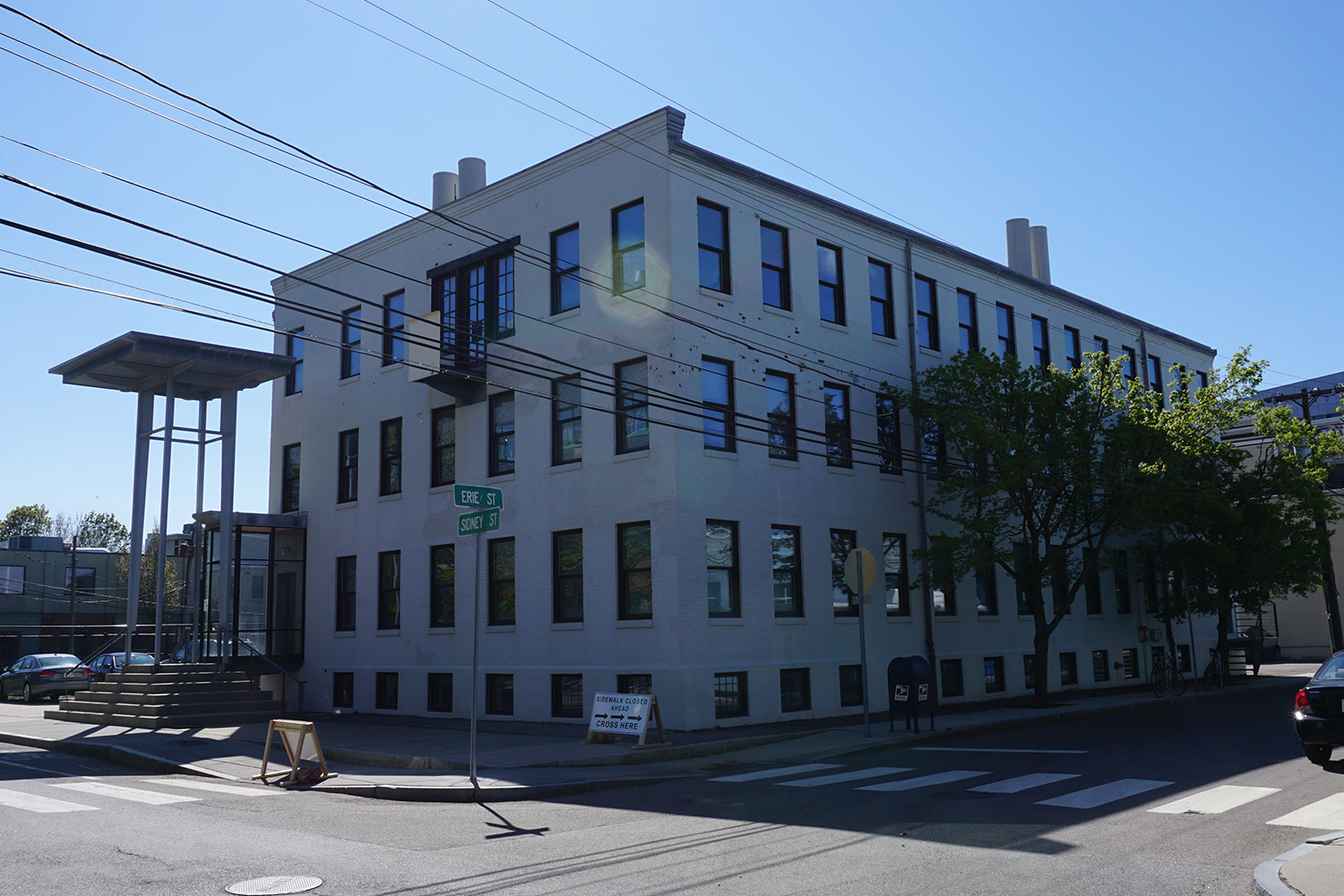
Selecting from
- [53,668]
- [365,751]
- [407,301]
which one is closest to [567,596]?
[365,751]

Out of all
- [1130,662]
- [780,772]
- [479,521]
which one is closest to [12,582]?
[1130,662]

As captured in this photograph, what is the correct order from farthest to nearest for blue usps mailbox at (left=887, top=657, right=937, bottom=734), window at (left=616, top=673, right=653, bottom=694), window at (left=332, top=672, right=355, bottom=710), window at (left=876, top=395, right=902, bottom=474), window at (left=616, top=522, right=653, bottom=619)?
window at (left=332, top=672, right=355, bottom=710), window at (left=876, top=395, right=902, bottom=474), window at (left=616, top=522, right=653, bottom=619), window at (left=616, top=673, right=653, bottom=694), blue usps mailbox at (left=887, top=657, right=937, bottom=734)

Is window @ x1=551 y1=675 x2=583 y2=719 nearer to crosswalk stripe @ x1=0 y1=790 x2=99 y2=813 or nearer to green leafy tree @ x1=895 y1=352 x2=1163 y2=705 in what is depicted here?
green leafy tree @ x1=895 y1=352 x2=1163 y2=705

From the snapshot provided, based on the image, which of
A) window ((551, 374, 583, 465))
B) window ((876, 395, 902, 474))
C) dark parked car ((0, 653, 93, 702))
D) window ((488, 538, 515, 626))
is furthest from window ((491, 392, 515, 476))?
dark parked car ((0, 653, 93, 702))

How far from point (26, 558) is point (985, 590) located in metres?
58.4

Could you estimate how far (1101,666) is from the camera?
3098 centimetres

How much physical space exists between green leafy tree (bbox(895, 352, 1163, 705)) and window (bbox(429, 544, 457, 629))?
1059 centimetres

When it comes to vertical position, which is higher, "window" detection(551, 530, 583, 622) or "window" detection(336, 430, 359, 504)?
"window" detection(336, 430, 359, 504)

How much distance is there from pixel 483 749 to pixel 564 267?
10419mm

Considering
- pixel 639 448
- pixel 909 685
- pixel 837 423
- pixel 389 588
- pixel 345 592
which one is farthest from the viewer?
pixel 345 592

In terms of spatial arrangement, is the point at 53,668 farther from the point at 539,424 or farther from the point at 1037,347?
the point at 1037,347

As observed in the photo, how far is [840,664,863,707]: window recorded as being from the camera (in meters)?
22.1

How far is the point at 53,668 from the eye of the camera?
3384 centimetres

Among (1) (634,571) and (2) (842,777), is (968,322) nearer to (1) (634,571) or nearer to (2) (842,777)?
(1) (634,571)
